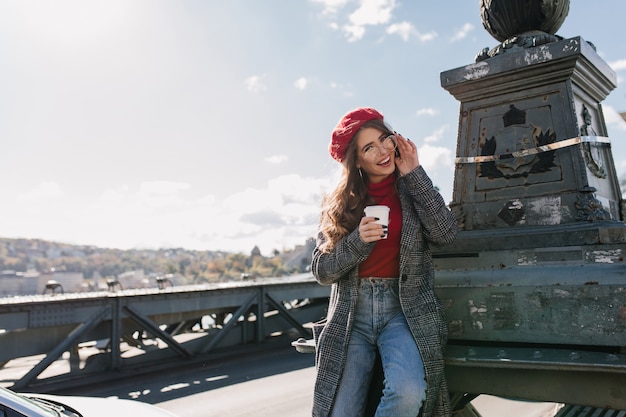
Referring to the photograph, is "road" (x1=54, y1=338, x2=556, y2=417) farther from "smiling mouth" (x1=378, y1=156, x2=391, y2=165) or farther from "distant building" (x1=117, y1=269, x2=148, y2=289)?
"smiling mouth" (x1=378, y1=156, x2=391, y2=165)

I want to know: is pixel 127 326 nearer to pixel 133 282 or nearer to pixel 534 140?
pixel 534 140

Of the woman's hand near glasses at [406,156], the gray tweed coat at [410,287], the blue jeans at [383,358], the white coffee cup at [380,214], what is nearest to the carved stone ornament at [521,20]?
the woman's hand near glasses at [406,156]

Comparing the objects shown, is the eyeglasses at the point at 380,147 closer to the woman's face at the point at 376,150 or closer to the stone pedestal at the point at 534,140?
the woman's face at the point at 376,150

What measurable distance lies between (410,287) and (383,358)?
1.17 feet

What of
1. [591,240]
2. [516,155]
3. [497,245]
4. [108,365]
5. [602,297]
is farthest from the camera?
[108,365]

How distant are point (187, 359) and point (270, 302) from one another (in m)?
2.51

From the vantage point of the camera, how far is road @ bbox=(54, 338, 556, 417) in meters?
6.29

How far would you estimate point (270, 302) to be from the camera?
11922mm

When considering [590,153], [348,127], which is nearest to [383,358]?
[348,127]

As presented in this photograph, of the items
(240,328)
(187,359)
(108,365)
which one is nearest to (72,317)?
(108,365)

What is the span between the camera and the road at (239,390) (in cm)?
629

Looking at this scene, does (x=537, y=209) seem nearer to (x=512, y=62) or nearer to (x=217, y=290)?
(x=512, y=62)

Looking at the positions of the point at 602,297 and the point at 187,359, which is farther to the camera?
the point at 187,359

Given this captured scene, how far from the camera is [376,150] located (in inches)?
103
